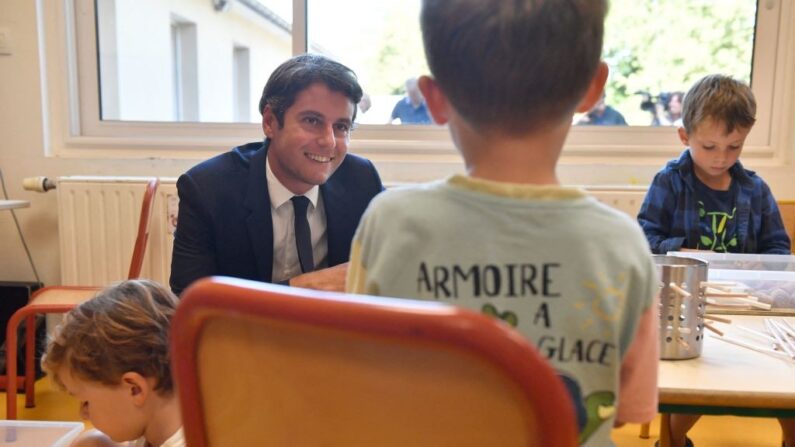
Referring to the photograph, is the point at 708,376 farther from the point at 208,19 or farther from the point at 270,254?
the point at 208,19

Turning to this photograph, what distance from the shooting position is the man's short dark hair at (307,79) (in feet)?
4.88

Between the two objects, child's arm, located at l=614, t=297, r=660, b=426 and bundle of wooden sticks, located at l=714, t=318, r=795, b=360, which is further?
bundle of wooden sticks, located at l=714, t=318, r=795, b=360

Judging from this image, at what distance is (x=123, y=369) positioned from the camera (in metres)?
1.15

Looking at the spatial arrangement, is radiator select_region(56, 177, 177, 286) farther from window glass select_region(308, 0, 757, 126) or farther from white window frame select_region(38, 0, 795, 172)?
window glass select_region(308, 0, 757, 126)

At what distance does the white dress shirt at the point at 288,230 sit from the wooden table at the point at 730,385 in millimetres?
848

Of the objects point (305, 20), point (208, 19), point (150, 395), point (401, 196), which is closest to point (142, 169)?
point (305, 20)

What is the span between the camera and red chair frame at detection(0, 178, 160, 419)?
2041 mm

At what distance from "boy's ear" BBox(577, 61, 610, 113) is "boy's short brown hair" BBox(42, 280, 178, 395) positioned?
805 millimetres

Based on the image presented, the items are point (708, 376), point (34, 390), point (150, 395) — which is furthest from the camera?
point (34, 390)

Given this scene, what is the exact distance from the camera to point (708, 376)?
2.96 ft

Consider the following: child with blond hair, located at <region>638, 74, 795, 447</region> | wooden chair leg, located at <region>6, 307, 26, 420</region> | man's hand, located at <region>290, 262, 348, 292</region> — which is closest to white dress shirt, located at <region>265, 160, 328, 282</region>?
man's hand, located at <region>290, 262, 348, 292</region>

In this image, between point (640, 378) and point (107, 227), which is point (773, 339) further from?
point (107, 227)

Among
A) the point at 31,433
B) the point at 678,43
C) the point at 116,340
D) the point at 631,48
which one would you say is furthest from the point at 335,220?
the point at 678,43

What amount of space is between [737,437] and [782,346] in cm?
135
